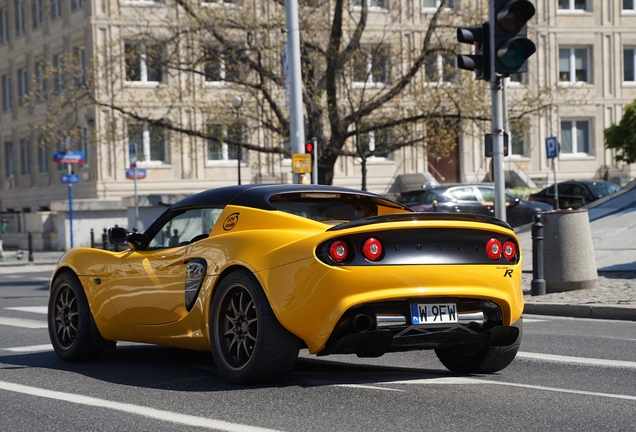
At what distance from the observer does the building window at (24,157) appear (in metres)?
52.5

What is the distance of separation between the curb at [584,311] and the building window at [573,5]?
133ft

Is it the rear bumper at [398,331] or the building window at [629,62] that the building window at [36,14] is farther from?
the rear bumper at [398,331]

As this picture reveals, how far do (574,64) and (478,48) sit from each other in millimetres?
40037

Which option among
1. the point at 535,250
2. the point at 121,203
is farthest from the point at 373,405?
the point at 121,203

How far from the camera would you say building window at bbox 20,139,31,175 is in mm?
52500

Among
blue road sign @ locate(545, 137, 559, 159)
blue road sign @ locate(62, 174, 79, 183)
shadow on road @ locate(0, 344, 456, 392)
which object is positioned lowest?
Answer: shadow on road @ locate(0, 344, 456, 392)

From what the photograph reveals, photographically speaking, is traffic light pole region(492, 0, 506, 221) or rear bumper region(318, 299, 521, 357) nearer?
rear bumper region(318, 299, 521, 357)

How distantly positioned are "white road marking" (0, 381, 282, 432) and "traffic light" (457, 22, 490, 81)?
7.54 m

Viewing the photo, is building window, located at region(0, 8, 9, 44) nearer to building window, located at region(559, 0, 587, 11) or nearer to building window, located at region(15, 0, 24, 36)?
building window, located at region(15, 0, 24, 36)

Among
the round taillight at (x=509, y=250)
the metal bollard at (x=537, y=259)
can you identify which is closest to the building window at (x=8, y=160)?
the metal bollard at (x=537, y=259)

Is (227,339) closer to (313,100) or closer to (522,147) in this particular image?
(313,100)

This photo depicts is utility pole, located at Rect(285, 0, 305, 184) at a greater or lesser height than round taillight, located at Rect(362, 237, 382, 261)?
greater

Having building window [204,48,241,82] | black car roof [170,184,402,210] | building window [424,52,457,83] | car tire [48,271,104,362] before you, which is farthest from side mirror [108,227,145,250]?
building window [424,52,457,83]

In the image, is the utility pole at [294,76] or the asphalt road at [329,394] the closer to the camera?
the asphalt road at [329,394]
